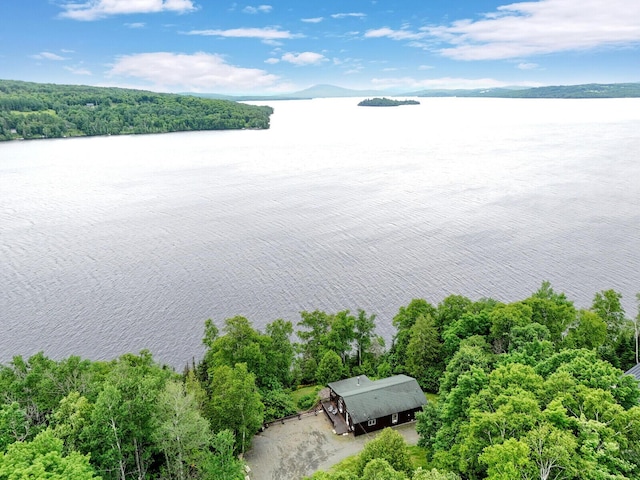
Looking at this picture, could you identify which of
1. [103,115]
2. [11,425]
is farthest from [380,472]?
[103,115]

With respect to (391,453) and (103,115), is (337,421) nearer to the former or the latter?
(391,453)

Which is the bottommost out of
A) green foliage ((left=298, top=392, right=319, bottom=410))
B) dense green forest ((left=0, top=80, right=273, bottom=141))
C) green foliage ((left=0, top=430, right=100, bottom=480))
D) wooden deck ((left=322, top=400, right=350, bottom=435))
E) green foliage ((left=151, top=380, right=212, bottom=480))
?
green foliage ((left=298, top=392, right=319, bottom=410))

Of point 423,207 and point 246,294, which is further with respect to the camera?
point 423,207

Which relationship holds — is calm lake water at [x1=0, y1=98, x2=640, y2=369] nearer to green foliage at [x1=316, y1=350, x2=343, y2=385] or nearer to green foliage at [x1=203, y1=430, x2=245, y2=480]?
green foliage at [x1=316, y1=350, x2=343, y2=385]

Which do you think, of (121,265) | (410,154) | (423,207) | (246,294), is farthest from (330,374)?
A: (410,154)

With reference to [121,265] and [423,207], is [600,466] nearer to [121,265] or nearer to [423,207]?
[121,265]

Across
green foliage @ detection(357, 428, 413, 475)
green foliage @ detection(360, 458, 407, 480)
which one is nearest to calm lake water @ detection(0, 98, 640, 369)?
green foliage @ detection(357, 428, 413, 475)
